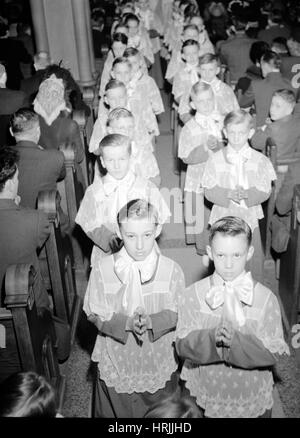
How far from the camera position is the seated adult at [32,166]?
429 centimetres

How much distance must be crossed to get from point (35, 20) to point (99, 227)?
6423 millimetres

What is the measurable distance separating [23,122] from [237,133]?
172 cm

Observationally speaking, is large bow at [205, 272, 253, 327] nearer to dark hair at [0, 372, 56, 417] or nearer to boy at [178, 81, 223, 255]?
dark hair at [0, 372, 56, 417]

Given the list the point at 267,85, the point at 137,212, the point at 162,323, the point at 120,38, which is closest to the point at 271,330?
the point at 162,323

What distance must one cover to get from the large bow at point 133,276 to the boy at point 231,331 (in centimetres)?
23

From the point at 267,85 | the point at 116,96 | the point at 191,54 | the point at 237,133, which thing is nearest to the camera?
A: the point at 237,133

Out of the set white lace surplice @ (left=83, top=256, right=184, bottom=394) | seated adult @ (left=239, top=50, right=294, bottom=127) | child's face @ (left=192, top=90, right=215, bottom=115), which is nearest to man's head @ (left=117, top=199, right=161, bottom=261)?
white lace surplice @ (left=83, top=256, right=184, bottom=394)

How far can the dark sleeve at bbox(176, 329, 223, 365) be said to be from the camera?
8.51ft

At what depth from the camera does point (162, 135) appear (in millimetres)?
8750

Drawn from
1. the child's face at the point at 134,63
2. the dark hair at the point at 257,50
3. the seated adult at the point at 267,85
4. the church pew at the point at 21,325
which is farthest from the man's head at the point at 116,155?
the dark hair at the point at 257,50

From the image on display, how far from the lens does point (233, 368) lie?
8.86 feet

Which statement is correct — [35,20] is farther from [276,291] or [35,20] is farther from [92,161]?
[276,291]

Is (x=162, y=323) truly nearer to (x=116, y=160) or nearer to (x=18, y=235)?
(x=18, y=235)

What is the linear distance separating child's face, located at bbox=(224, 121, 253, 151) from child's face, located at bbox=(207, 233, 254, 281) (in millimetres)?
1612
